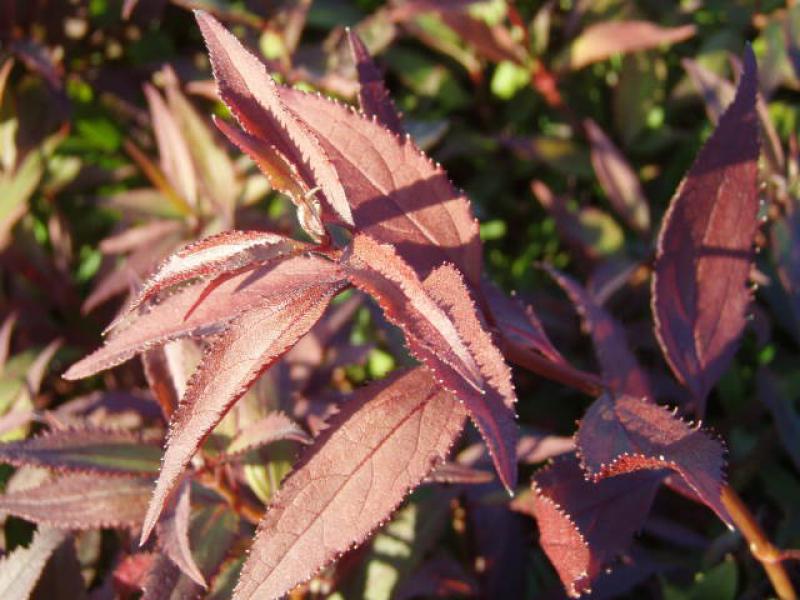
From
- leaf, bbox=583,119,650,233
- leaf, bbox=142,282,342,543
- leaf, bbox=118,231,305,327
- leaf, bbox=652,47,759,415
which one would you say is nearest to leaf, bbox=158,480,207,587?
leaf, bbox=142,282,342,543

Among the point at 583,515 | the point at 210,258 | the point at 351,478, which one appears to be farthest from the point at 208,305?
the point at 583,515

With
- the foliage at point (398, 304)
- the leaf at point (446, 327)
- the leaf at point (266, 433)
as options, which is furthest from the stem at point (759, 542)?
the leaf at point (266, 433)

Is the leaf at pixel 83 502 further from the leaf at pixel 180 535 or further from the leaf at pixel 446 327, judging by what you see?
the leaf at pixel 446 327

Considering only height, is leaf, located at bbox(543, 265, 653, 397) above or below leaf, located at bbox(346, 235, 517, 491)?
below

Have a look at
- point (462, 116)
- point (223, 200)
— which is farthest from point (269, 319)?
point (462, 116)

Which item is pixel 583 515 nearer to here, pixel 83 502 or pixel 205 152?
pixel 83 502

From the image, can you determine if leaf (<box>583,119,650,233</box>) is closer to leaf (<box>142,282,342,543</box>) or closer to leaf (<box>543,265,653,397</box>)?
leaf (<box>543,265,653,397</box>)

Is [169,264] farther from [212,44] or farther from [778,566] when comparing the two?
[778,566]

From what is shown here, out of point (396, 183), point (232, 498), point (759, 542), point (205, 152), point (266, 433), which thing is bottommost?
point (759, 542)
